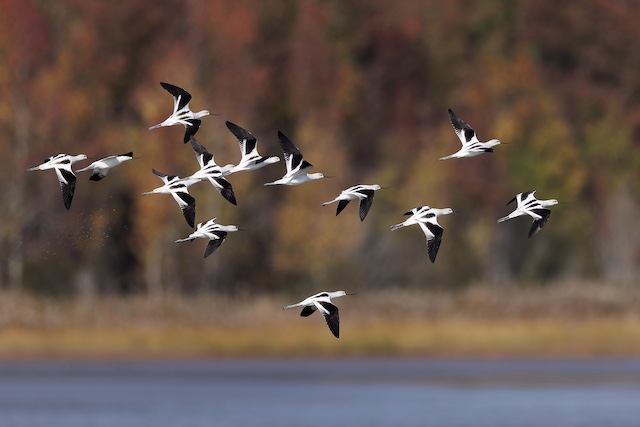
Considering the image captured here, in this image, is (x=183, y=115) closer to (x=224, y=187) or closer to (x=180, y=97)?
(x=180, y=97)

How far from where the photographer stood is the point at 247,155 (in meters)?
20.0

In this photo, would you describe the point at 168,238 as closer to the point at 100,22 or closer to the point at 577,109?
the point at 100,22

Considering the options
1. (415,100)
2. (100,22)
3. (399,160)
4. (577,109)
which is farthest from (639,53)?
(100,22)

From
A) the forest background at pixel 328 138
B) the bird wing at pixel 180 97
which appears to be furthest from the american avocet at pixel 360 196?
the forest background at pixel 328 138

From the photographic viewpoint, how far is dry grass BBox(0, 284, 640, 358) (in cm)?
5219

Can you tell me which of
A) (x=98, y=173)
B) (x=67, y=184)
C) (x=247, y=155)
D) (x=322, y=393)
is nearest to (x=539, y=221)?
(x=247, y=155)

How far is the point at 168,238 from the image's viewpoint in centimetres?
6159

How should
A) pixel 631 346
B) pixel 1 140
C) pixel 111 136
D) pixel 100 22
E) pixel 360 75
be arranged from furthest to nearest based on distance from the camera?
pixel 360 75 → pixel 100 22 → pixel 111 136 → pixel 1 140 → pixel 631 346

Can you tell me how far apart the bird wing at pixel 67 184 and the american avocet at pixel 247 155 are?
1.72 meters

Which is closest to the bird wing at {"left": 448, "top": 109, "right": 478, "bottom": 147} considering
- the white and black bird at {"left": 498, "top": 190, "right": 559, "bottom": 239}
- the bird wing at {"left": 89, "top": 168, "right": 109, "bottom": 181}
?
the white and black bird at {"left": 498, "top": 190, "right": 559, "bottom": 239}

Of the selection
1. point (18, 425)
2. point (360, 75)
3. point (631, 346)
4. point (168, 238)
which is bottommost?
point (18, 425)

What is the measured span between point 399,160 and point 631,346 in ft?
73.3

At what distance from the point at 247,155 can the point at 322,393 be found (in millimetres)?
27495

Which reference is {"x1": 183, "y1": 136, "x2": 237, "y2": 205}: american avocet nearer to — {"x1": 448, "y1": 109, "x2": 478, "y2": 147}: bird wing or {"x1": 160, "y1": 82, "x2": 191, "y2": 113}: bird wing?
{"x1": 160, "y1": 82, "x2": 191, "y2": 113}: bird wing
